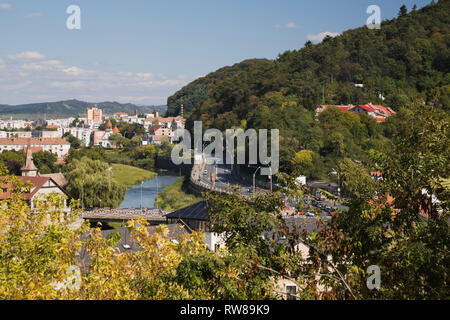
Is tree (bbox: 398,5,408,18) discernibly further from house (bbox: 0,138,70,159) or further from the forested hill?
house (bbox: 0,138,70,159)

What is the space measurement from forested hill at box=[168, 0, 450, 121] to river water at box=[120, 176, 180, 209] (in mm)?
17053

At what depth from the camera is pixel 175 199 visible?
55.5m

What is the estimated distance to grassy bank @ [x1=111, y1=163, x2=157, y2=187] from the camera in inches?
2844

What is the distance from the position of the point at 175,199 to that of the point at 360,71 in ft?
151

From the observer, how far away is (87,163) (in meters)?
54.5

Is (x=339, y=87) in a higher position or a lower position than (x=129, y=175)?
higher

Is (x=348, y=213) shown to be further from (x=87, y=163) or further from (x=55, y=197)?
(x=87, y=163)

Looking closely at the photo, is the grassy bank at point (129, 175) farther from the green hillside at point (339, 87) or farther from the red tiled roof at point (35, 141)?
the red tiled roof at point (35, 141)

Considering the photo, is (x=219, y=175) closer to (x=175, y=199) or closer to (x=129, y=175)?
(x=175, y=199)

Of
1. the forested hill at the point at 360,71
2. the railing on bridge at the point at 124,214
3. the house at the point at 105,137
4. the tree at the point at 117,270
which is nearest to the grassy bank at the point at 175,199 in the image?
the railing on bridge at the point at 124,214

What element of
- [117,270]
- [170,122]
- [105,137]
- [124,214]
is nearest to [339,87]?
[124,214]

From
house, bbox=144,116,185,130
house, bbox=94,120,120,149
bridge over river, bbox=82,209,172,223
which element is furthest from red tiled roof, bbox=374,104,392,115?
house, bbox=144,116,185,130
